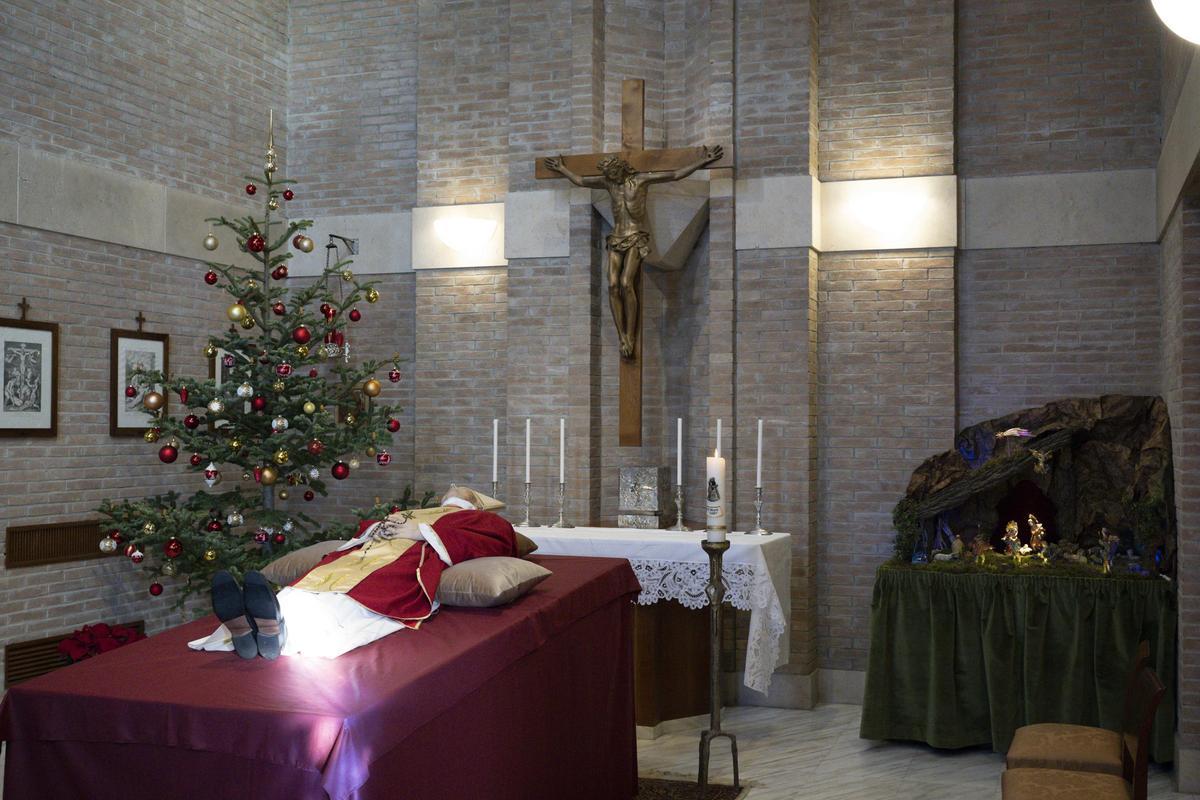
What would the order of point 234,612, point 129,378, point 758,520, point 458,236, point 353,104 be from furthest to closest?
point 353,104 → point 458,236 → point 129,378 → point 758,520 → point 234,612

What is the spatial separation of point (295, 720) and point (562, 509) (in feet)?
13.8

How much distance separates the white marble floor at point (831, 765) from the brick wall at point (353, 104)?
4574mm

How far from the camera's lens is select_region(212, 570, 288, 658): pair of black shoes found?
3.21m

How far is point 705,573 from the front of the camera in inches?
236

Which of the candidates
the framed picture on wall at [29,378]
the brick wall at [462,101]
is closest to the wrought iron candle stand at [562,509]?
the brick wall at [462,101]

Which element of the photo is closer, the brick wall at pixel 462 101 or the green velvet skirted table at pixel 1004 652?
the green velvet skirted table at pixel 1004 652

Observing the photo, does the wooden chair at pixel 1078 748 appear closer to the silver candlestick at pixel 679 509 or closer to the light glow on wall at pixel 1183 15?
the light glow on wall at pixel 1183 15

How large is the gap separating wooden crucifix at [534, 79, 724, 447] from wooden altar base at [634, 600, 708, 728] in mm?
1182

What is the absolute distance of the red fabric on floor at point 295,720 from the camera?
2.80 metres

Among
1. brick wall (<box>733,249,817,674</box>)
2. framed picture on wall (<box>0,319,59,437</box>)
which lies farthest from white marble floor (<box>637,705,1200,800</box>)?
Result: framed picture on wall (<box>0,319,59,437</box>)

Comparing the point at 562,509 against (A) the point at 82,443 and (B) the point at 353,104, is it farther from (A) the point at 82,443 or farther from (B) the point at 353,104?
(B) the point at 353,104

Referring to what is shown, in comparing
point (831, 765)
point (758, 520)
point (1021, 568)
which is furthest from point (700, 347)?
point (831, 765)

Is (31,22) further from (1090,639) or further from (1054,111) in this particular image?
(1090,639)

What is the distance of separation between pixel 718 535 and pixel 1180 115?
9.50 ft
